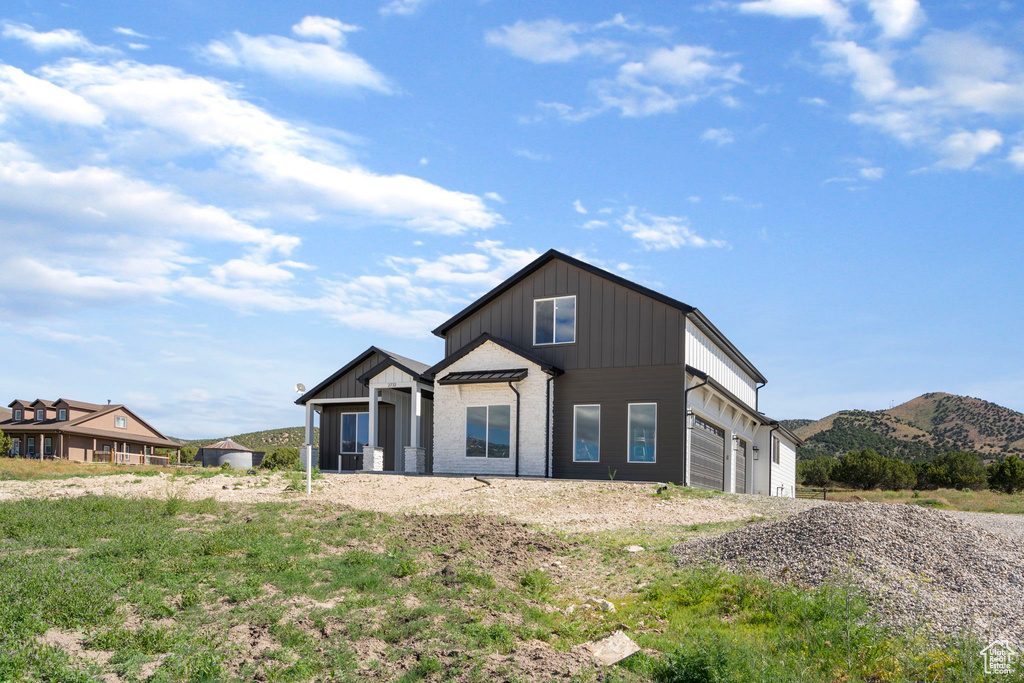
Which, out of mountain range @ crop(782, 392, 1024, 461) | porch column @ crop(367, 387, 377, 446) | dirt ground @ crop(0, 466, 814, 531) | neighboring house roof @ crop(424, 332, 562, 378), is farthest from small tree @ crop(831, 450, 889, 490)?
porch column @ crop(367, 387, 377, 446)

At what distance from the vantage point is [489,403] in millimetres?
23359

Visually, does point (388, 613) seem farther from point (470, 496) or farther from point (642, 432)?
point (642, 432)

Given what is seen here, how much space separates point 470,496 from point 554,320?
8.10 m

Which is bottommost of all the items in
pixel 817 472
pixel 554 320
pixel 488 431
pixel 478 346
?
pixel 817 472

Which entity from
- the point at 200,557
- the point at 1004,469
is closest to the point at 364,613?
the point at 200,557

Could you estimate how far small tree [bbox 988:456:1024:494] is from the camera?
3673 cm

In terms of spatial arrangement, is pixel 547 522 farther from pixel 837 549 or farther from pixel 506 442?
pixel 506 442

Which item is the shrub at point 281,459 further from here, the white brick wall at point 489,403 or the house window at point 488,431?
the house window at point 488,431

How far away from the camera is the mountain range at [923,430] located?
68.1m

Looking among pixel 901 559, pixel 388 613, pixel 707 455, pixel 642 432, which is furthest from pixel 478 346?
pixel 388 613

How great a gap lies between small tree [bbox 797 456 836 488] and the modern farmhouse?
24.4 meters

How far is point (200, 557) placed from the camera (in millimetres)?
9406

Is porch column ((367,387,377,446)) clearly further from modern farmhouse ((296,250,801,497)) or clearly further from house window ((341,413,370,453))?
house window ((341,413,370,453))

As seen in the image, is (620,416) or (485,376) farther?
(485,376)
